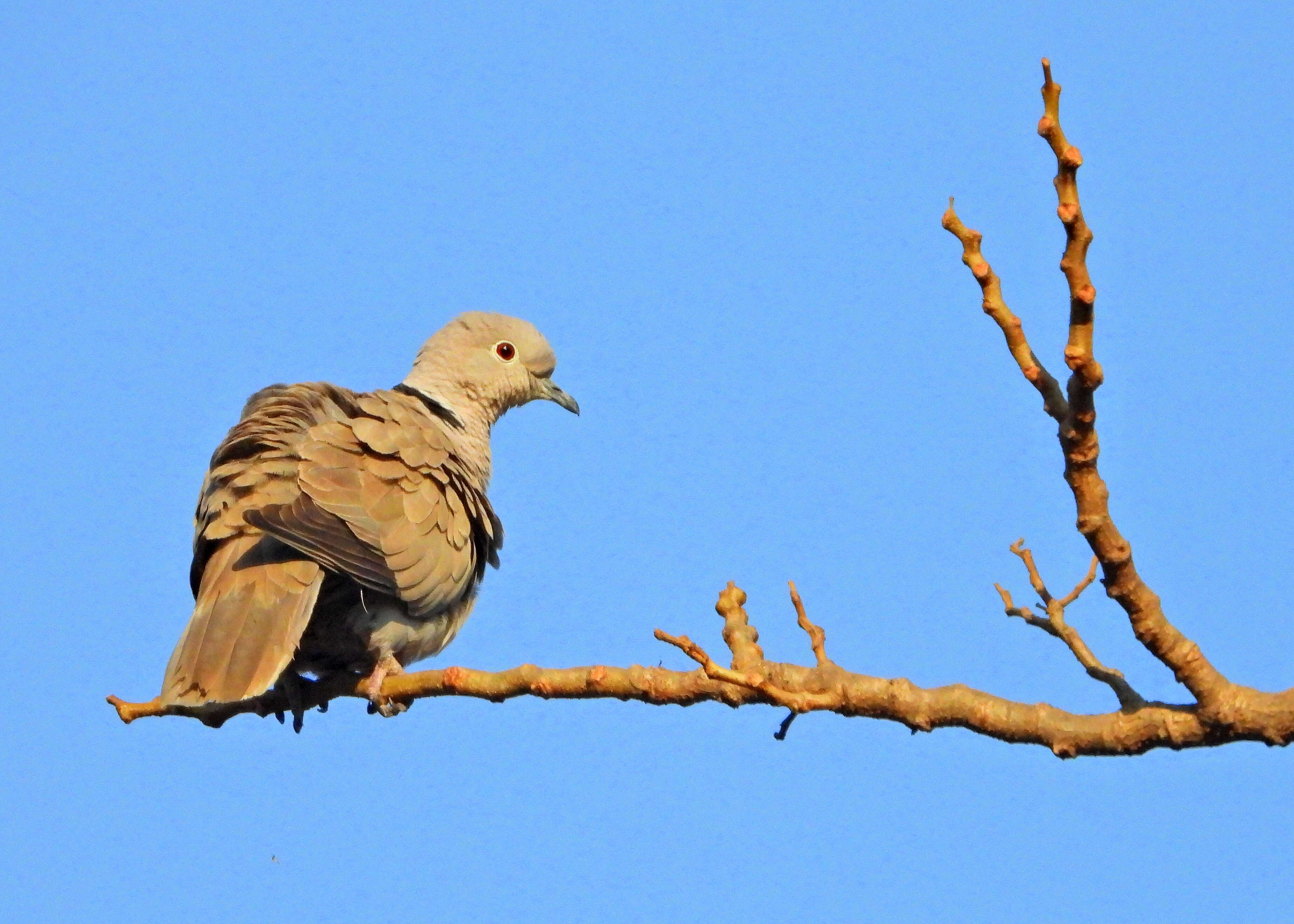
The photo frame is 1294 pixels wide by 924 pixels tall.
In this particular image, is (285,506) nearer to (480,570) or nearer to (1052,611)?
(480,570)

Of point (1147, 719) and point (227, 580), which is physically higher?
point (227, 580)

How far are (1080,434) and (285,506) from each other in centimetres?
269

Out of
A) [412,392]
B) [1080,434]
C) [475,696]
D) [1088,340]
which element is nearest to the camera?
[1088,340]

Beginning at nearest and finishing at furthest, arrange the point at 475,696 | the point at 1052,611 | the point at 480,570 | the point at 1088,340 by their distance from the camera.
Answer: the point at 1088,340, the point at 1052,611, the point at 475,696, the point at 480,570

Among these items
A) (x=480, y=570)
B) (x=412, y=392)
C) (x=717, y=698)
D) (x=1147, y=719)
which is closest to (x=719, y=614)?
(x=717, y=698)

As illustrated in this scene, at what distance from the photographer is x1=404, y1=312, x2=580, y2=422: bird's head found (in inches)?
248

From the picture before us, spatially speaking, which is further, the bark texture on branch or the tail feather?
the tail feather

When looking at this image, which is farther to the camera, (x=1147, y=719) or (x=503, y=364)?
(x=503, y=364)

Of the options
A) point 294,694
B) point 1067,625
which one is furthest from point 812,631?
point 294,694

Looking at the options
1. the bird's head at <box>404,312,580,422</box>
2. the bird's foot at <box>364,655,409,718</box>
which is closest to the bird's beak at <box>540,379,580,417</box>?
the bird's head at <box>404,312,580,422</box>

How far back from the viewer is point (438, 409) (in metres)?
6.00

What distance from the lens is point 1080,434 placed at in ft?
8.96

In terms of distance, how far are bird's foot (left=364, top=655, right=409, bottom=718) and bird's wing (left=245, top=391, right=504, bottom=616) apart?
219mm

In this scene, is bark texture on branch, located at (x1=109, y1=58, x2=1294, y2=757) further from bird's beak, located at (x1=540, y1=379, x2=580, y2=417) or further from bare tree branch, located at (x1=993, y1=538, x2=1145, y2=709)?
bird's beak, located at (x1=540, y1=379, x2=580, y2=417)
